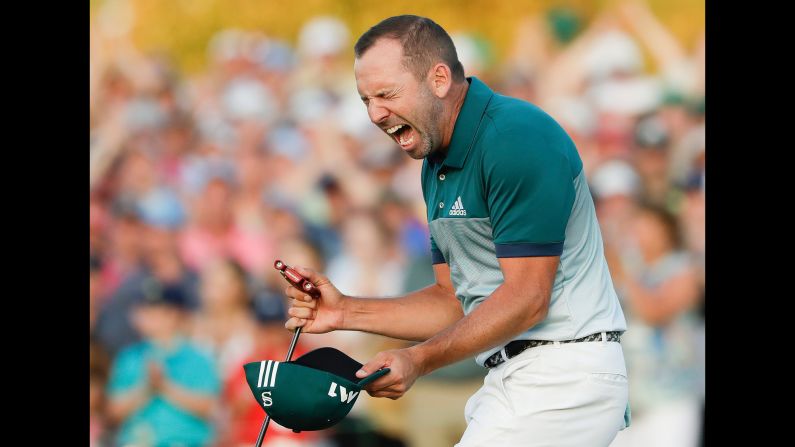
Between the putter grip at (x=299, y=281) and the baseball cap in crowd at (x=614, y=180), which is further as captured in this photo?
the baseball cap in crowd at (x=614, y=180)

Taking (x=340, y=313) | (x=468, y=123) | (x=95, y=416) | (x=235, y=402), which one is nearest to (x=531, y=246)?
(x=468, y=123)

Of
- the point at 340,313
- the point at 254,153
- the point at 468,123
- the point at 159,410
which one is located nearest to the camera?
the point at 468,123

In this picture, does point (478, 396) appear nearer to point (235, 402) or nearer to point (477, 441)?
point (477, 441)

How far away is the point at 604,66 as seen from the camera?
21.1 ft

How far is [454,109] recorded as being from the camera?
3.15 metres

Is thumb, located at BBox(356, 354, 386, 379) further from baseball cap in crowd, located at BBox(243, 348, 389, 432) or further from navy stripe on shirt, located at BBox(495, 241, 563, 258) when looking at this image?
navy stripe on shirt, located at BBox(495, 241, 563, 258)

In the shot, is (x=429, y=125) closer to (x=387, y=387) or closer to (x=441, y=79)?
(x=441, y=79)

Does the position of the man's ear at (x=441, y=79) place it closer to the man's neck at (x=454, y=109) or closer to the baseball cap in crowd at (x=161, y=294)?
the man's neck at (x=454, y=109)

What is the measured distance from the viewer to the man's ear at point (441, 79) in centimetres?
310

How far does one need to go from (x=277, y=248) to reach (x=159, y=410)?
45.2 inches

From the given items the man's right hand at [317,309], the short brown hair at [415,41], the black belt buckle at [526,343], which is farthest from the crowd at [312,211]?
the short brown hair at [415,41]

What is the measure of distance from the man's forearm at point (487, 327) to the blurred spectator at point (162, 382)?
3.50 m

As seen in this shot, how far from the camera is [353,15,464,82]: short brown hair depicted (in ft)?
10.0

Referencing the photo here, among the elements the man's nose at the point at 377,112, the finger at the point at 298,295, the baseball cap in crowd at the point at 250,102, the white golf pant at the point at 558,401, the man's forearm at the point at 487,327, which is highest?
the baseball cap in crowd at the point at 250,102
